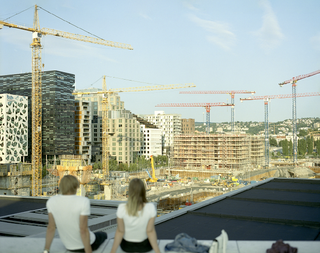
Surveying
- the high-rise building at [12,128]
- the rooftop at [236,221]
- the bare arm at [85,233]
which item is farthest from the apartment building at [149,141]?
the bare arm at [85,233]

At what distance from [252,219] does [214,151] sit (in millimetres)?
66303

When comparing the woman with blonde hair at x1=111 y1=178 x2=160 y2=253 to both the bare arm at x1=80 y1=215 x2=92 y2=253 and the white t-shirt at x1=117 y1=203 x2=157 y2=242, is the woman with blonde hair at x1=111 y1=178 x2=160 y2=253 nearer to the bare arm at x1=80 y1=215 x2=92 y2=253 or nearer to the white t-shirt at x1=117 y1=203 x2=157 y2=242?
the white t-shirt at x1=117 y1=203 x2=157 y2=242

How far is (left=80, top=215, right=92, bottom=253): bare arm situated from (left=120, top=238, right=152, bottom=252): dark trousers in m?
0.40

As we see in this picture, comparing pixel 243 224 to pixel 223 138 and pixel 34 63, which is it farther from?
pixel 223 138

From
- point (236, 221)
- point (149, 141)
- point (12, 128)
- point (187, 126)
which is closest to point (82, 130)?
point (12, 128)

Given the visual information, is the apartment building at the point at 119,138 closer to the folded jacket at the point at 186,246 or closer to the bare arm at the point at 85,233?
the folded jacket at the point at 186,246

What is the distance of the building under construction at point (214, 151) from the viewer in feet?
231

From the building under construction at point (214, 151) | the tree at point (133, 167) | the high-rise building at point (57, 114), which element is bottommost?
the tree at point (133, 167)

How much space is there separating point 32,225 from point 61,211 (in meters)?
6.53

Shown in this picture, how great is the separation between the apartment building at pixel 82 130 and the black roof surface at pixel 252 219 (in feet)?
193

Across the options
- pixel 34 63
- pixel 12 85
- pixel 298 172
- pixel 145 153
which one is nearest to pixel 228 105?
pixel 145 153

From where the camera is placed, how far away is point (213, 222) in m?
7.39

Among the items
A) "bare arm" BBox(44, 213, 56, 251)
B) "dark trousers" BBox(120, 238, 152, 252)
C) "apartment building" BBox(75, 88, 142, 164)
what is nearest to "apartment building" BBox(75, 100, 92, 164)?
"apartment building" BBox(75, 88, 142, 164)

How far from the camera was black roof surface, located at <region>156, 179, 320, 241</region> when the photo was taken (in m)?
6.38
